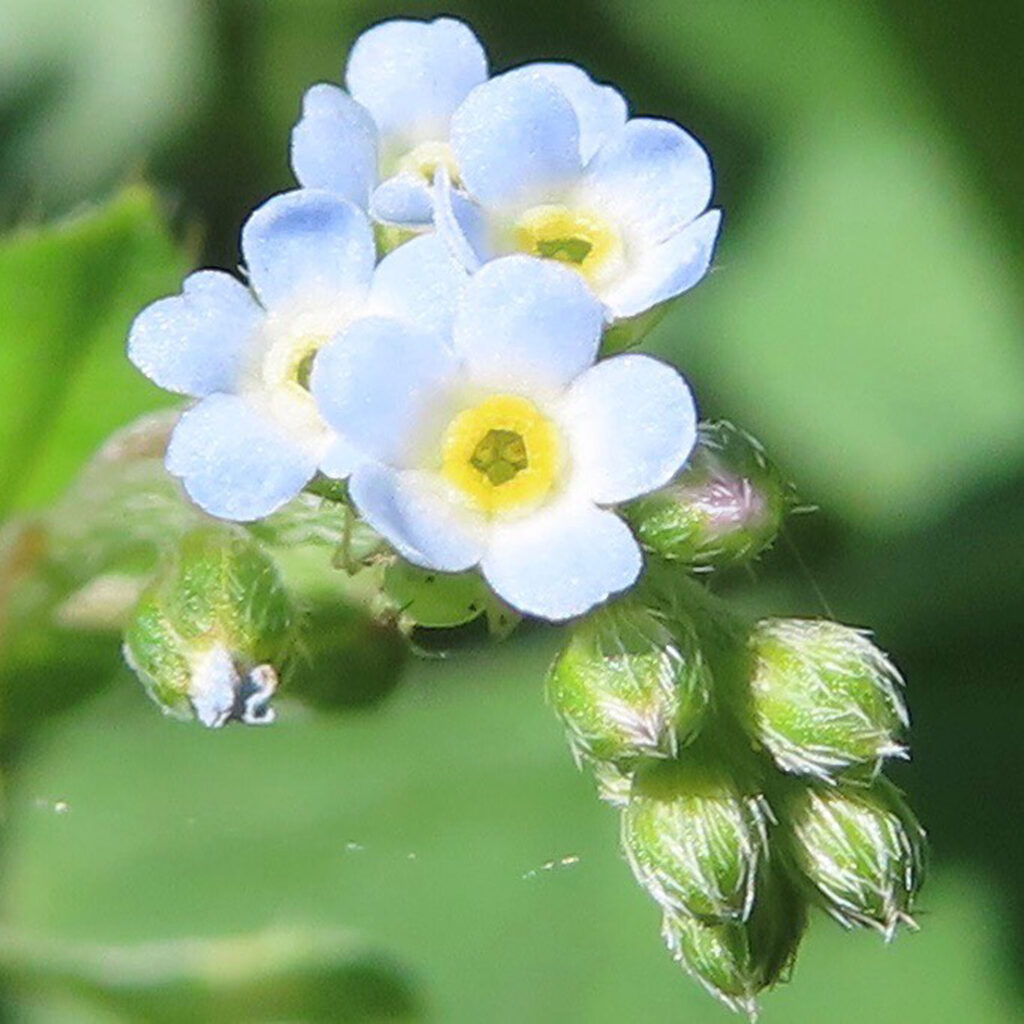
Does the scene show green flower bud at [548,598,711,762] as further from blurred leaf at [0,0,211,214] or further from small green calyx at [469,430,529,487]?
blurred leaf at [0,0,211,214]

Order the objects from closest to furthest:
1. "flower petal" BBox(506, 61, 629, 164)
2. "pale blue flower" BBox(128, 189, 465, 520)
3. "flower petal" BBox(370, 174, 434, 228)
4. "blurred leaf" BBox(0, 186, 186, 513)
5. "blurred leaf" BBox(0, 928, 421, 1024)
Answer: "pale blue flower" BBox(128, 189, 465, 520), "flower petal" BBox(370, 174, 434, 228), "flower petal" BBox(506, 61, 629, 164), "blurred leaf" BBox(0, 186, 186, 513), "blurred leaf" BBox(0, 928, 421, 1024)

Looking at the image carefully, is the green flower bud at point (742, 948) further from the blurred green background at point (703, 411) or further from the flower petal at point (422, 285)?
the blurred green background at point (703, 411)

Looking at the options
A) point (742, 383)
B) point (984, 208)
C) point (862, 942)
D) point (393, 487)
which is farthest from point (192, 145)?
point (393, 487)

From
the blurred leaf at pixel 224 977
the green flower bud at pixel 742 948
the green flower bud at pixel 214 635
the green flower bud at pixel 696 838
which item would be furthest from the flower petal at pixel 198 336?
the blurred leaf at pixel 224 977

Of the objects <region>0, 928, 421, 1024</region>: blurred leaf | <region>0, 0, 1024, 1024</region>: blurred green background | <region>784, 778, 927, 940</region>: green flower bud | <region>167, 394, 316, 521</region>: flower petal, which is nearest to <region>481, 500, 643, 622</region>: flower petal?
<region>167, 394, 316, 521</region>: flower petal

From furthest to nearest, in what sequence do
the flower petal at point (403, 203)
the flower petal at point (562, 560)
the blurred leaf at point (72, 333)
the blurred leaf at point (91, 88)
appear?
the blurred leaf at point (91, 88) < the blurred leaf at point (72, 333) < the flower petal at point (403, 203) < the flower petal at point (562, 560)
